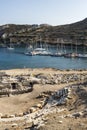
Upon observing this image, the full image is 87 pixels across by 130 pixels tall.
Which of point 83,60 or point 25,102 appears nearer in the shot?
point 25,102

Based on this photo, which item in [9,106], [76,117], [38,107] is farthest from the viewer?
[9,106]

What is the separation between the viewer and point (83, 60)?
100188 millimetres

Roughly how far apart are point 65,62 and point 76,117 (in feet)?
243

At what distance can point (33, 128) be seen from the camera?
2038cm

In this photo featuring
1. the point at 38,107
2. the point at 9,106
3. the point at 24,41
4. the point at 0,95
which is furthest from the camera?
the point at 24,41

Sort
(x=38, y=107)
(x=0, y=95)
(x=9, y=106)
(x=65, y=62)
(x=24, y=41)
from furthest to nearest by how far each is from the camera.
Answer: (x=24, y=41) → (x=65, y=62) → (x=0, y=95) → (x=9, y=106) → (x=38, y=107)

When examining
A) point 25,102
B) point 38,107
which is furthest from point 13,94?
point 38,107

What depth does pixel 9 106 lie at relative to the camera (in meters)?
33.0

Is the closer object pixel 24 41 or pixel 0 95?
pixel 0 95

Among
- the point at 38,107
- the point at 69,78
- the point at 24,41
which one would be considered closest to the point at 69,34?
the point at 24,41

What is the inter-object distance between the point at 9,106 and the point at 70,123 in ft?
44.7

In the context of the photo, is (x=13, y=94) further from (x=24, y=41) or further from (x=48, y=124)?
(x=24, y=41)

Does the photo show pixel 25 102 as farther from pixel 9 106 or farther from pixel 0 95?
pixel 0 95

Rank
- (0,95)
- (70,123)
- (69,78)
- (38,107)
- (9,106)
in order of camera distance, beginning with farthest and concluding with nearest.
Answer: (69,78) → (0,95) → (9,106) → (38,107) → (70,123)
